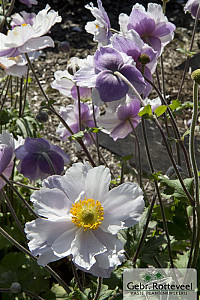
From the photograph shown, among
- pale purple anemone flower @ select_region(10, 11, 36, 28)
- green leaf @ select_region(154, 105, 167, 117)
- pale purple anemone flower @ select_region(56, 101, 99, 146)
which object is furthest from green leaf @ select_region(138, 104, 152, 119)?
pale purple anemone flower @ select_region(10, 11, 36, 28)

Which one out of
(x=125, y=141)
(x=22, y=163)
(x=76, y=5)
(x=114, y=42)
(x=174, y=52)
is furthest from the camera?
(x=76, y=5)

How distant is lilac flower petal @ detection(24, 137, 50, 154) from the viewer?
144 cm

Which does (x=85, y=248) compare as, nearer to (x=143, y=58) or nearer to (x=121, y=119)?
(x=143, y=58)

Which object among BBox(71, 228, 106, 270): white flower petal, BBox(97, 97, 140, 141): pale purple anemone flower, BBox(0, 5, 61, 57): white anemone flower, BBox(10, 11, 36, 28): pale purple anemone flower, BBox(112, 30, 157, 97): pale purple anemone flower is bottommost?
BBox(71, 228, 106, 270): white flower petal

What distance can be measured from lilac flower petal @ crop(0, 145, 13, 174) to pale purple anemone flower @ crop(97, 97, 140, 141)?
0.49 m

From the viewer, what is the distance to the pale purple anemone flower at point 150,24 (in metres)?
1.47

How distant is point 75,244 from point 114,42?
1.94 ft

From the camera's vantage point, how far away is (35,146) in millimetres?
1460

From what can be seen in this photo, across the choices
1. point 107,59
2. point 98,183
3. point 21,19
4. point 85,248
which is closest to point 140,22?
point 107,59

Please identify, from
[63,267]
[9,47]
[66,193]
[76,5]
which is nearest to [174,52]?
[76,5]

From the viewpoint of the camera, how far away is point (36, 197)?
1103 millimetres

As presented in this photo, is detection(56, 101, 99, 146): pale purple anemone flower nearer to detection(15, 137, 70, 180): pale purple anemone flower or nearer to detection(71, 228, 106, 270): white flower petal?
detection(15, 137, 70, 180): pale purple anemone flower

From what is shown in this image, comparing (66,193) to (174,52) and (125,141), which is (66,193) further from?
(174,52)

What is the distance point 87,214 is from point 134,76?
42 centimetres
